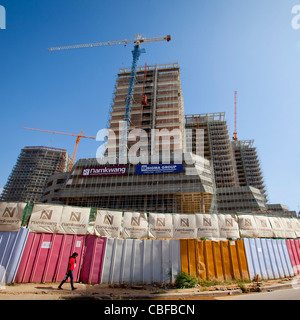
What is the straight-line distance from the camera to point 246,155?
92312 millimetres

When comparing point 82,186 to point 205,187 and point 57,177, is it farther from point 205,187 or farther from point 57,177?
point 205,187

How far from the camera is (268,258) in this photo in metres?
10.6

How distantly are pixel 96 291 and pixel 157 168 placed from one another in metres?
34.7

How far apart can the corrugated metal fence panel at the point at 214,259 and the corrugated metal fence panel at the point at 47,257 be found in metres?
5.34

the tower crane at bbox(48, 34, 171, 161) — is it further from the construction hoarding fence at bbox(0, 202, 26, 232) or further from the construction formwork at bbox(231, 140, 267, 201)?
the construction formwork at bbox(231, 140, 267, 201)

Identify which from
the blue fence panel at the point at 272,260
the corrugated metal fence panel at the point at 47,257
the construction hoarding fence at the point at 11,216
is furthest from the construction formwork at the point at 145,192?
the construction hoarding fence at the point at 11,216

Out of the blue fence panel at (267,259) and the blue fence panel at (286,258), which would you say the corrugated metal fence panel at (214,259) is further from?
the blue fence panel at (286,258)

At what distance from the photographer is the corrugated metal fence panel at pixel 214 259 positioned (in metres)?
9.25

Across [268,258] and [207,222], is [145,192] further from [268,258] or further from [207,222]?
[268,258]

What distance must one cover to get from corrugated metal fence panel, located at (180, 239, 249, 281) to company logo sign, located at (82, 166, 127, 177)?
1330 inches

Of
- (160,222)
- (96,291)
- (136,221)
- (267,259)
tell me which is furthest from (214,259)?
(96,291)

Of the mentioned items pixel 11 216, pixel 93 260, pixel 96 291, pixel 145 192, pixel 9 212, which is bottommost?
pixel 96 291

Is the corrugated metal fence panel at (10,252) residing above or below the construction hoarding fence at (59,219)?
below

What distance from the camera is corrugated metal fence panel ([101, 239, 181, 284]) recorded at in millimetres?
8781
